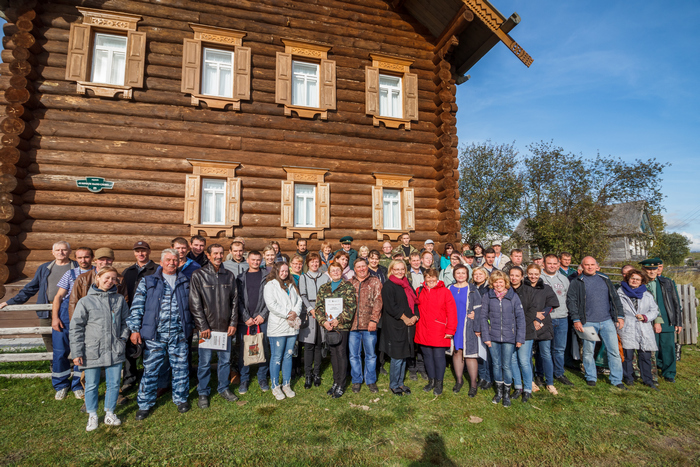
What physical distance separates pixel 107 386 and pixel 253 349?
1.77m

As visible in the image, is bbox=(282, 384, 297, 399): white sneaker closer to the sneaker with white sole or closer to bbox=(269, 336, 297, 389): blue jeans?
bbox=(269, 336, 297, 389): blue jeans

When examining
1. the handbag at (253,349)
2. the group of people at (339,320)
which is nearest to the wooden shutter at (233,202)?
the group of people at (339,320)

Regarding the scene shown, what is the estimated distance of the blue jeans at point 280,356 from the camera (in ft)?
15.9

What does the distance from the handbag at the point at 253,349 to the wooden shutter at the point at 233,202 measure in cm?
435

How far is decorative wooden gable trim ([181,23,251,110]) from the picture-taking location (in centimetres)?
850

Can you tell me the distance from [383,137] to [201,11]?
6121 mm

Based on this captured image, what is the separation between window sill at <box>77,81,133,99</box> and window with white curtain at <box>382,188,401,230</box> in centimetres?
727

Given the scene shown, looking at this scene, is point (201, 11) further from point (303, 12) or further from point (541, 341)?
point (541, 341)

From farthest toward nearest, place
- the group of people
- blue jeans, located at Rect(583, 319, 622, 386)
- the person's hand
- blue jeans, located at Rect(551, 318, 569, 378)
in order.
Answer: blue jeans, located at Rect(551, 318, 569, 378), blue jeans, located at Rect(583, 319, 622, 386), the group of people, the person's hand

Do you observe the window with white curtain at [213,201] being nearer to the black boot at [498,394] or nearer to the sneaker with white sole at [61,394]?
the sneaker with white sole at [61,394]

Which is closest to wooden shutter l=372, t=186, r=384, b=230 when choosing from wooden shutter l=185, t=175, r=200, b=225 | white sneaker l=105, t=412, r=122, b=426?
wooden shutter l=185, t=175, r=200, b=225

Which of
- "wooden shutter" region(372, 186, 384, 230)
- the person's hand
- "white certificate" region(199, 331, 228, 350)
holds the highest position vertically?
"wooden shutter" region(372, 186, 384, 230)

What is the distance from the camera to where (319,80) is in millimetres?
9555

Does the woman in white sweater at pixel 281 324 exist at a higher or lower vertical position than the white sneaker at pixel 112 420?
higher
